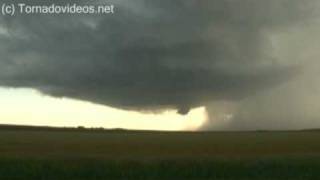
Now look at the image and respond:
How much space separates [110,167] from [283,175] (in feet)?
23.9

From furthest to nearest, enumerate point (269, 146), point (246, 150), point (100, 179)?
point (269, 146) < point (246, 150) < point (100, 179)

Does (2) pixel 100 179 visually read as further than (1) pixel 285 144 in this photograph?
No

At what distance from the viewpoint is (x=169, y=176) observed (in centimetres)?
2777

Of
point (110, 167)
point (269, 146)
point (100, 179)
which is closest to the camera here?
point (100, 179)

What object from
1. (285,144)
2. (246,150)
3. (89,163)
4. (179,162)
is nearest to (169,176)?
(179,162)

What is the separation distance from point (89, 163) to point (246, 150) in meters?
15.0

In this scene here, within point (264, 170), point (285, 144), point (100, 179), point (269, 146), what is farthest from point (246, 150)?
point (100, 179)

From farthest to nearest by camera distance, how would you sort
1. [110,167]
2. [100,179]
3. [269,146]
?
1. [269,146]
2. [110,167]
3. [100,179]

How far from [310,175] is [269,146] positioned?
60.4ft

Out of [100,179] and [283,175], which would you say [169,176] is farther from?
[283,175]

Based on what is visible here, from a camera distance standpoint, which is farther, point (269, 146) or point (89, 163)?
point (269, 146)

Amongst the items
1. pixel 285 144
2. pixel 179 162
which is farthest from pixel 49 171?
pixel 285 144

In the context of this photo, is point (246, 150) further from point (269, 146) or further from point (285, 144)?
point (285, 144)

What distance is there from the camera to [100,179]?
2675 centimetres
